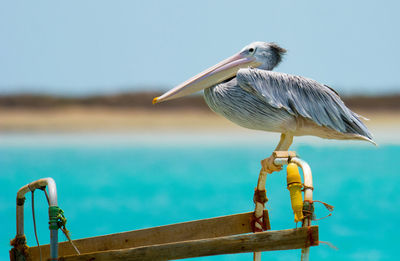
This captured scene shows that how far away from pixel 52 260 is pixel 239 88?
1.11 meters

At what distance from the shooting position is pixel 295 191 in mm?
1751

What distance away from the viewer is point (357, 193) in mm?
8227

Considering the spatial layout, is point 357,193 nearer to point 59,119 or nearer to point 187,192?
point 187,192

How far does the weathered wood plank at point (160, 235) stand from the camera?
2.16m

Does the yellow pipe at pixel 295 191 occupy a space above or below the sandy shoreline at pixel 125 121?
below

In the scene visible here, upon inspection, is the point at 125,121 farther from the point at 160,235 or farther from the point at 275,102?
the point at 160,235

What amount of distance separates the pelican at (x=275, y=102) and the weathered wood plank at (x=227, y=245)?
2.72 feet

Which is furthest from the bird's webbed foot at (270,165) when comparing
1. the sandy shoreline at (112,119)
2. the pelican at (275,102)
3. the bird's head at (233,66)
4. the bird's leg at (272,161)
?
the sandy shoreline at (112,119)

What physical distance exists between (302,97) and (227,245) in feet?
3.52

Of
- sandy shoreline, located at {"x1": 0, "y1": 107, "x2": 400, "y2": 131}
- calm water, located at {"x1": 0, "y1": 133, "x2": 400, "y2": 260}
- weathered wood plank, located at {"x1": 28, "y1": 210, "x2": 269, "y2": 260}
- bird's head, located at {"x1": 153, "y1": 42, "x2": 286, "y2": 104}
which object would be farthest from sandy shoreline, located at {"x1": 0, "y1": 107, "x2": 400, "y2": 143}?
weathered wood plank, located at {"x1": 28, "y1": 210, "x2": 269, "y2": 260}

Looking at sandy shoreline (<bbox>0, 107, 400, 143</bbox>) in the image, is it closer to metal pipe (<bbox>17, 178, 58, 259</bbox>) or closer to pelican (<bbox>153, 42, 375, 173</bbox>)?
pelican (<bbox>153, 42, 375, 173</bbox>)

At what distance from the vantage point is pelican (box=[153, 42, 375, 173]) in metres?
2.45

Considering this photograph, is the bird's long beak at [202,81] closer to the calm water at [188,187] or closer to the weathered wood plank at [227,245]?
the weathered wood plank at [227,245]

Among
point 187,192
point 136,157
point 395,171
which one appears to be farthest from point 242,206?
point 136,157
